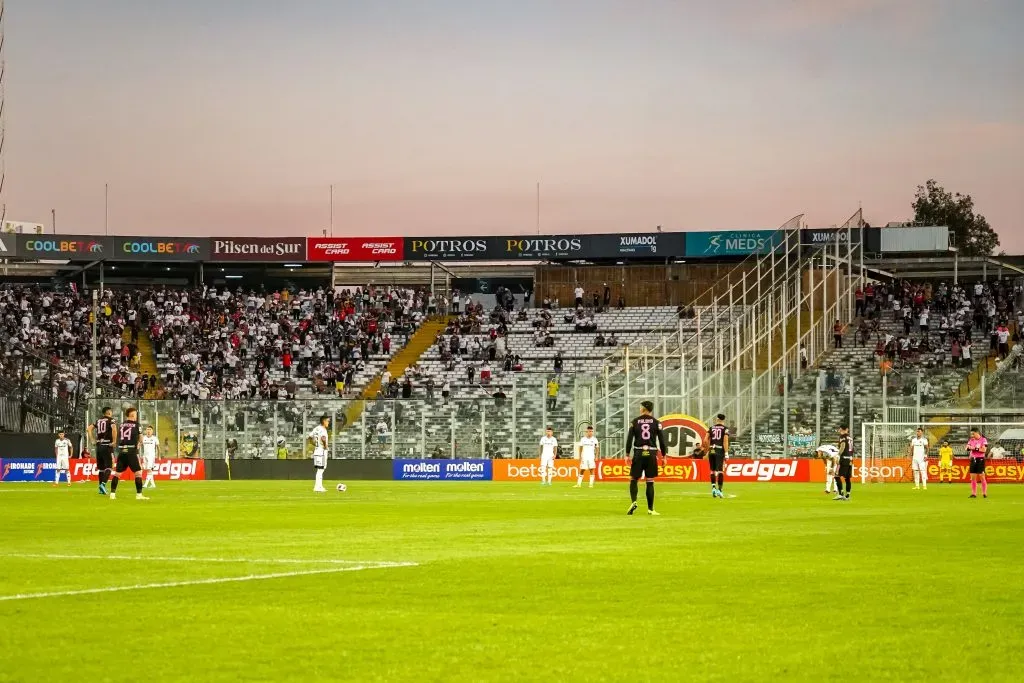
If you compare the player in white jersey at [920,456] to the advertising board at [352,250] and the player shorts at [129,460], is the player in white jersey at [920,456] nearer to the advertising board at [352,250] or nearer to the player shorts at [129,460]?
the player shorts at [129,460]

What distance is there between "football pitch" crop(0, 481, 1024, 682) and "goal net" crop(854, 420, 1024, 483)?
2850 cm

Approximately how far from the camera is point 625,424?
5575 cm

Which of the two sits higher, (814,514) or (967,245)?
(967,245)

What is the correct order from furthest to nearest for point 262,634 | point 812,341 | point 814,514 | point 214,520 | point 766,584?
point 812,341 → point 814,514 → point 214,520 → point 766,584 → point 262,634

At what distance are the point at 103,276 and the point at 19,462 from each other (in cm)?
3507

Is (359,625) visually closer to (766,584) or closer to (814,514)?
(766,584)

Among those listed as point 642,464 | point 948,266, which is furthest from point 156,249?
point 642,464

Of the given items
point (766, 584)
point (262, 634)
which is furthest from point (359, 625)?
point (766, 584)

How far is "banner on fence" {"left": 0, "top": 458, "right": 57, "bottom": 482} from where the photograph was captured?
186 ft

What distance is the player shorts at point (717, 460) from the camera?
39.7 m

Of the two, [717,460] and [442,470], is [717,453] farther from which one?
[442,470]

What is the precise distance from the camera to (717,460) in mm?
39812

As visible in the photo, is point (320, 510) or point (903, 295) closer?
point (320, 510)

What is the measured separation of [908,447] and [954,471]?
1.78 m
